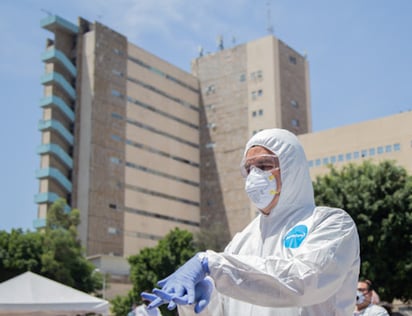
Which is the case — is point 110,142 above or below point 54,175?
above

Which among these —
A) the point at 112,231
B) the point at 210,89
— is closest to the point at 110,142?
the point at 112,231

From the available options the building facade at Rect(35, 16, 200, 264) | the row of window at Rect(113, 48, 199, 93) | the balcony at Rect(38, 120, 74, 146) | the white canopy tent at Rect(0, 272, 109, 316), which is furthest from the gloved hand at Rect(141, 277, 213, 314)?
the row of window at Rect(113, 48, 199, 93)

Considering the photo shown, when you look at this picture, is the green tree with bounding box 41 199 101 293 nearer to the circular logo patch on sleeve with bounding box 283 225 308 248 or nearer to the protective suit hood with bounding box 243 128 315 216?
the protective suit hood with bounding box 243 128 315 216

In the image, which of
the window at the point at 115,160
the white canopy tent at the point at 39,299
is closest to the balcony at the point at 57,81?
the window at the point at 115,160

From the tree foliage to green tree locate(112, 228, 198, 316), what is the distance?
3599 mm

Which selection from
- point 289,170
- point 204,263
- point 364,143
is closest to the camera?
point 204,263

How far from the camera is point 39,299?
13.1m

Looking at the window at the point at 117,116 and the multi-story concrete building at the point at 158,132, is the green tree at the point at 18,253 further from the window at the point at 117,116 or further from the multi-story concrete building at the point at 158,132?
the window at the point at 117,116

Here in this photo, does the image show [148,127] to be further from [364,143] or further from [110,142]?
[364,143]

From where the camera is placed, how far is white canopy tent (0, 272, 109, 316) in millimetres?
12719

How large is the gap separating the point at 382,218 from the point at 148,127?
50.8m

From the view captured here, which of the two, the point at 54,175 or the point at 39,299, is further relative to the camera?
the point at 54,175

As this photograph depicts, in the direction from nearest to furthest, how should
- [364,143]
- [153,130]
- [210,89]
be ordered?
1. [364,143]
2. [153,130]
3. [210,89]

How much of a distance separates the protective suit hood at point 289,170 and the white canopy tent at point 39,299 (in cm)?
1055
